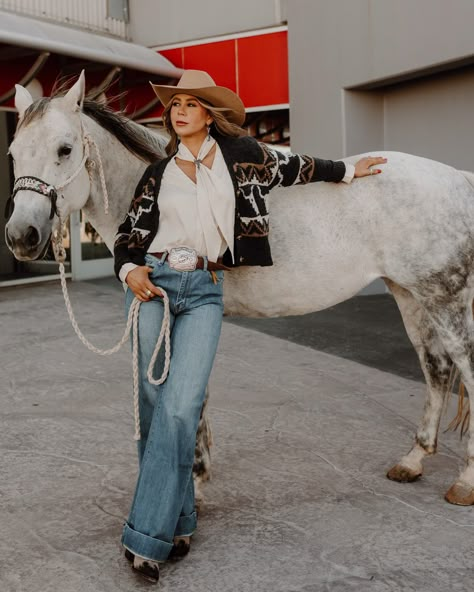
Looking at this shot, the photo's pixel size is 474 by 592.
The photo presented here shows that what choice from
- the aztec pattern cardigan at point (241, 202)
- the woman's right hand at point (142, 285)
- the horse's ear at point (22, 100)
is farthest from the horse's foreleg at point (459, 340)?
the horse's ear at point (22, 100)

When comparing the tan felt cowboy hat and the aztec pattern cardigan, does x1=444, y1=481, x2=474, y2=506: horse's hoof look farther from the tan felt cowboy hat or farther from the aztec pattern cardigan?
the tan felt cowboy hat

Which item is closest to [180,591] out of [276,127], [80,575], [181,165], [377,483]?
[80,575]

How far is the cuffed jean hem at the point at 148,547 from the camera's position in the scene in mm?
2463

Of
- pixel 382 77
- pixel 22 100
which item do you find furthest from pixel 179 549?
pixel 382 77

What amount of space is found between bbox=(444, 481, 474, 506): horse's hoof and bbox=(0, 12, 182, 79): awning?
296 inches

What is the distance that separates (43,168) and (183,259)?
25.7 inches

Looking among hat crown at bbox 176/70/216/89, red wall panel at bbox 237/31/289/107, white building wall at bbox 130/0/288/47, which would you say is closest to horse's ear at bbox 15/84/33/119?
hat crown at bbox 176/70/216/89

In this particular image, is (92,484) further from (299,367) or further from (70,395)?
(299,367)

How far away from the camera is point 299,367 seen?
562cm

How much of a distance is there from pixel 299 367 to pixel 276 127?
7353 mm

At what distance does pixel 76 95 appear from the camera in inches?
107

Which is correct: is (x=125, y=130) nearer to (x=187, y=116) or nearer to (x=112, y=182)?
(x=112, y=182)

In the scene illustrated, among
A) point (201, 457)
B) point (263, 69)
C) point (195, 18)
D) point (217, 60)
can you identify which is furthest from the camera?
point (195, 18)

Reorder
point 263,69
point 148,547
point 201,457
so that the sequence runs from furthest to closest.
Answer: point 263,69, point 201,457, point 148,547
